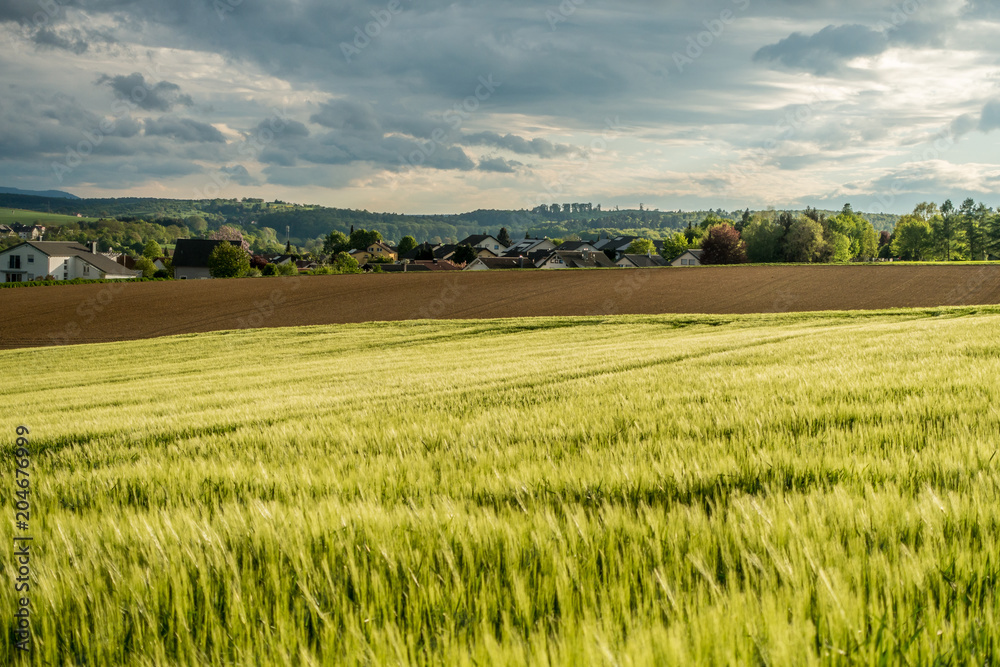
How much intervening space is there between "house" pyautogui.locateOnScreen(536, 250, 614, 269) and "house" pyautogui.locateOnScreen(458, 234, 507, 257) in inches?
993

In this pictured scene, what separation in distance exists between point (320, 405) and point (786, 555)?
22.9 feet

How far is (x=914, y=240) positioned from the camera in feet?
458

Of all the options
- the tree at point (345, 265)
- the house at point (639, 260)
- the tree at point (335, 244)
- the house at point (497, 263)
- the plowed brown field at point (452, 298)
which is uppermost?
the tree at point (335, 244)

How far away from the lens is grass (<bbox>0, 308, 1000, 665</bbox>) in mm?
1498

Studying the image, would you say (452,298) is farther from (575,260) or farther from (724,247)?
(575,260)

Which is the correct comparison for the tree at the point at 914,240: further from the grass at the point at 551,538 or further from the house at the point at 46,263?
the house at the point at 46,263

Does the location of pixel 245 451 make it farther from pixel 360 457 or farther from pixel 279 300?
pixel 279 300

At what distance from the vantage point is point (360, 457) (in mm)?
4031

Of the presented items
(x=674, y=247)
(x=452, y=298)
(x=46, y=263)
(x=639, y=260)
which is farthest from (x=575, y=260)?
(x=46, y=263)

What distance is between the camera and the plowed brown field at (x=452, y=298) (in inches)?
1731

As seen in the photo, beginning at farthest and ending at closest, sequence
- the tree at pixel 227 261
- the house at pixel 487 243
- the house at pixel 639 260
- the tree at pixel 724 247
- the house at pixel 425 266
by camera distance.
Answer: the house at pixel 487 243 → the house at pixel 639 260 → the house at pixel 425 266 → the tree at pixel 724 247 → the tree at pixel 227 261

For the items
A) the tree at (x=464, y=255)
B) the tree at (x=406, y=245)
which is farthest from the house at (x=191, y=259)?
the tree at (x=406, y=245)

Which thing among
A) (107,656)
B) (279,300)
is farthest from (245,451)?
(279,300)

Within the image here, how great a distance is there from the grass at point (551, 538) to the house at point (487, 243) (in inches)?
6234
